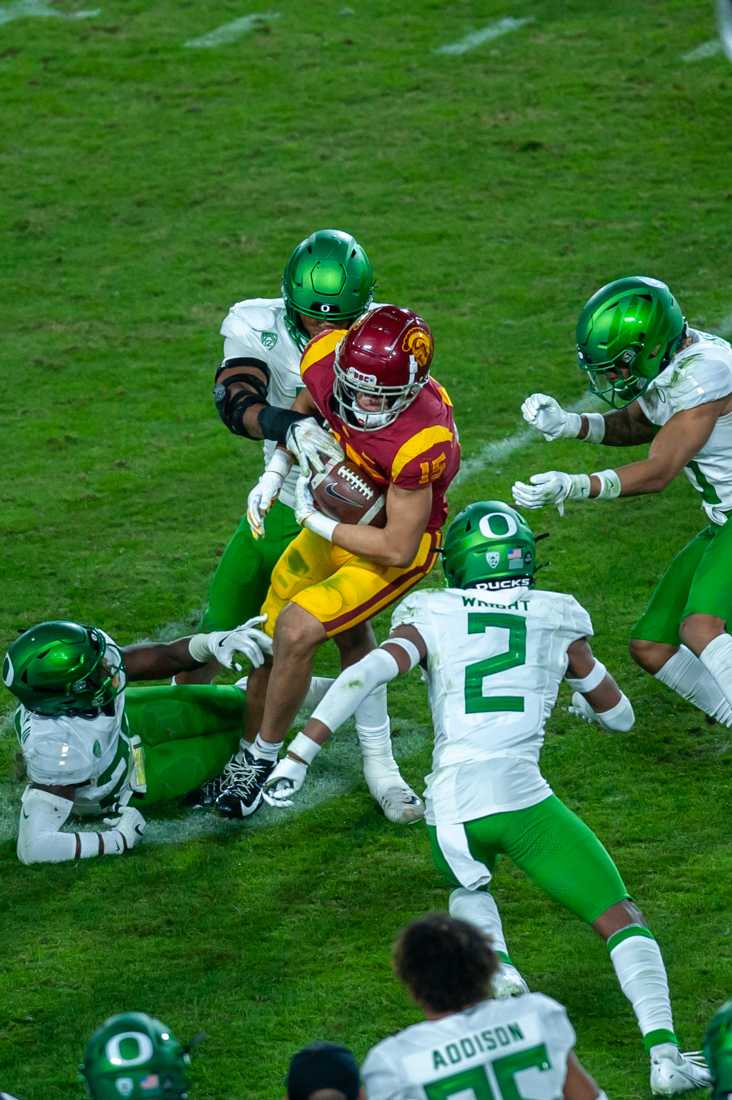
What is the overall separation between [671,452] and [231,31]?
9112 millimetres

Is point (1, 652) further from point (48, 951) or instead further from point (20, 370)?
point (20, 370)

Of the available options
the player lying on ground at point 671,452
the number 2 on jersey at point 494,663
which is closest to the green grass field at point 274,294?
the player lying on ground at point 671,452

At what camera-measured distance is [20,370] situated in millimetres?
9531

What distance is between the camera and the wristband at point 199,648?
604cm

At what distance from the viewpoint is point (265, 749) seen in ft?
19.2

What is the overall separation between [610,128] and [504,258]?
7.01 feet

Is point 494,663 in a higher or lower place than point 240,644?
higher

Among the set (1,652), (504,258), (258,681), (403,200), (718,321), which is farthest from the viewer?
(403,200)

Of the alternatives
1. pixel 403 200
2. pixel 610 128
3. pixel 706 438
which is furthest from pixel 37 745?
pixel 610 128

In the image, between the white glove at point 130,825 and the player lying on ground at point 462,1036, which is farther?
the white glove at point 130,825

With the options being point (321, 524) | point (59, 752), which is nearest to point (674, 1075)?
point (321, 524)

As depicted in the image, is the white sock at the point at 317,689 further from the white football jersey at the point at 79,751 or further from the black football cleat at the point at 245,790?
the white football jersey at the point at 79,751

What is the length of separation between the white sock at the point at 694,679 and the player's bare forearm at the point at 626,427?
75 centimetres

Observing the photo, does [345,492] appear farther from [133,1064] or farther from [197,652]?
[133,1064]
